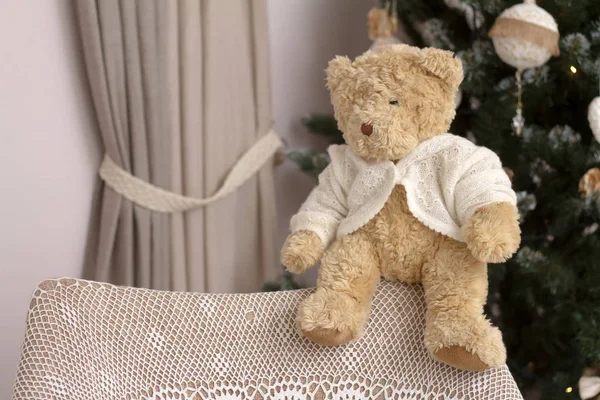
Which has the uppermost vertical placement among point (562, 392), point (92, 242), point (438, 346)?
point (438, 346)

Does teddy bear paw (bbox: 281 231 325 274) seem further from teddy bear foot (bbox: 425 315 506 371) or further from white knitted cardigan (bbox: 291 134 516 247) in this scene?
teddy bear foot (bbox: 425 315 506 371)

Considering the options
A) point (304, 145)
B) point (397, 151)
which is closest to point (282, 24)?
point (304, 145)

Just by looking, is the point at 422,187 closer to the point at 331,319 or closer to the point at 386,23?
the point at 331,319

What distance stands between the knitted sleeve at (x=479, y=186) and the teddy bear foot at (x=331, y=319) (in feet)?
0.62

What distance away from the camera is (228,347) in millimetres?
958

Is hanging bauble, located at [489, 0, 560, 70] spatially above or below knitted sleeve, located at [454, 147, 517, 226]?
above

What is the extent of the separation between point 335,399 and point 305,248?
21 cm

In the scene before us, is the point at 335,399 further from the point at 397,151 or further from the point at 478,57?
the point at 478,57

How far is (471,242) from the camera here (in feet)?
2.86

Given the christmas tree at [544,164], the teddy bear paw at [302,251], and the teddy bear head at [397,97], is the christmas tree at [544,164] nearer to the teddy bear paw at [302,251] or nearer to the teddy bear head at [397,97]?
the teddy bear head at [397,97]

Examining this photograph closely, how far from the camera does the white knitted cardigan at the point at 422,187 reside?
926mm

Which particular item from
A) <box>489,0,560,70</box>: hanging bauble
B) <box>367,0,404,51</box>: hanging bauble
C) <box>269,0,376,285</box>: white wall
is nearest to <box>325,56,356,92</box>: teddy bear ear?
<box>489,0,560,70</box>: hanging bauble

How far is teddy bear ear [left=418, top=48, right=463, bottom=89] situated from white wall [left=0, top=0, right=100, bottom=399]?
0.80 meters

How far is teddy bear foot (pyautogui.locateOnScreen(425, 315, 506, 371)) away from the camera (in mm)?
847
